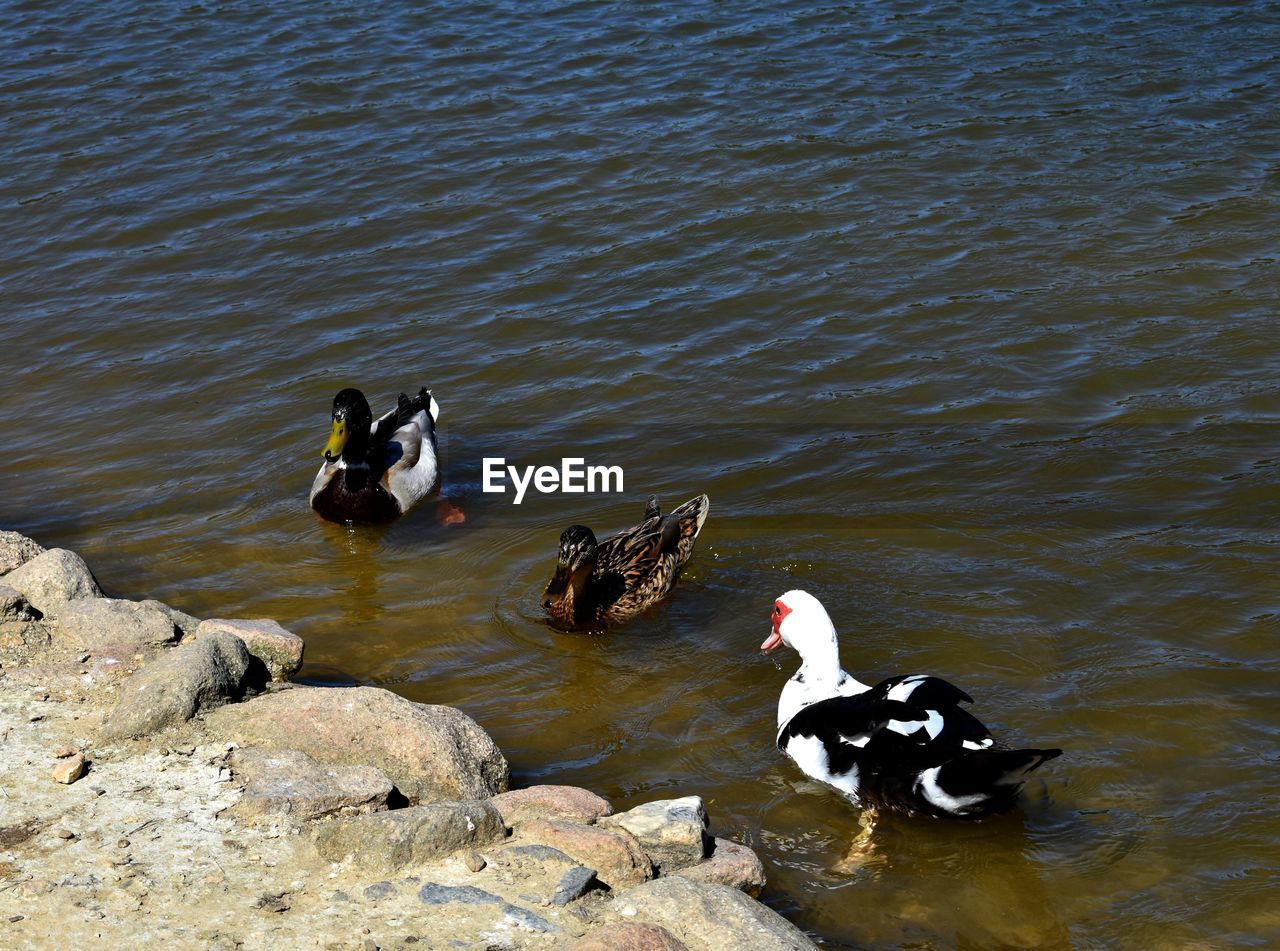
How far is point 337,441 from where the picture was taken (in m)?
9.12

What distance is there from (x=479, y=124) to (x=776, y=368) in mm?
6008

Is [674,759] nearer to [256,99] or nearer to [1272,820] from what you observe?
[1272,820]

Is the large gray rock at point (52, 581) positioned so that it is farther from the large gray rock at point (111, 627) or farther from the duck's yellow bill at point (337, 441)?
the duck's yellow bill at point (337, 441)

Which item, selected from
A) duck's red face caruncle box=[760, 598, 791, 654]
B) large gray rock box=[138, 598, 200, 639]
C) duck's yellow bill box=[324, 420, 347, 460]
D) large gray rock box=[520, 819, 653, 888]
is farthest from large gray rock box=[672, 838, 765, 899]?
→ duck's yellow bill box=[324, 420, 347, 460]

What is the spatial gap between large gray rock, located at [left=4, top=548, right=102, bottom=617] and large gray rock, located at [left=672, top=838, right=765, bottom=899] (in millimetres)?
3303

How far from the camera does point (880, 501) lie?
8.75 metres

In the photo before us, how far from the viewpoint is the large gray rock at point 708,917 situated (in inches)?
179

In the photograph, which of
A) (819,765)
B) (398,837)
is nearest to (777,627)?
(819,765)

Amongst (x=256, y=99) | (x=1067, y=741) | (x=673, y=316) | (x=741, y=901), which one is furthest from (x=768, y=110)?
(x=741, y=901)

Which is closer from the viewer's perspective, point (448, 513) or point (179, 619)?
point (179, 619)

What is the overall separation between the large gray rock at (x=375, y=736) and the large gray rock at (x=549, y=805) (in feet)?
0.93

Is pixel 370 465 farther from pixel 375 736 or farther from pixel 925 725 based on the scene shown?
pixel 925 725

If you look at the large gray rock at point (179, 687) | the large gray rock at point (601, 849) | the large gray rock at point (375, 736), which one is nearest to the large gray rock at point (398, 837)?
the large gray rock at point (601, 849)

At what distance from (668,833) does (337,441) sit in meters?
4.78
